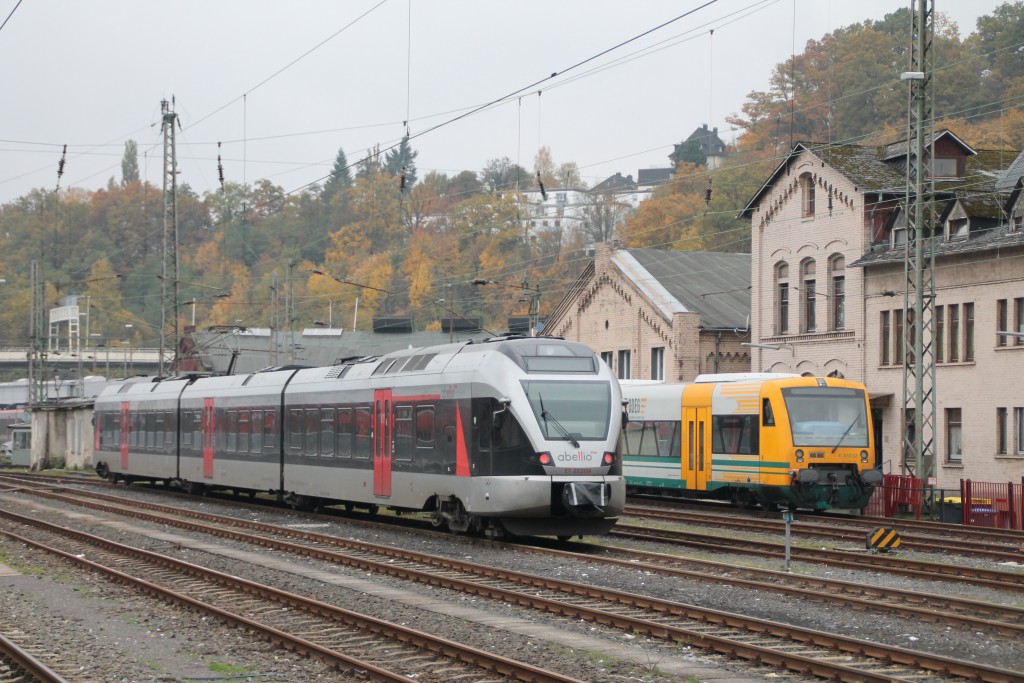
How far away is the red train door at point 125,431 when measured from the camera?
43.4 meters

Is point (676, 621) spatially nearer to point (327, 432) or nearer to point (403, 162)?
point (327, 432)

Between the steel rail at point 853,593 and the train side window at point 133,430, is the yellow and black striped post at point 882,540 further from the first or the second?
the train side window at point 133,430

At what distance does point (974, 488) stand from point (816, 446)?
7.38m

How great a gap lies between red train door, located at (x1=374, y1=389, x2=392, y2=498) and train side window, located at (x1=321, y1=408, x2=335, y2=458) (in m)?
2.50

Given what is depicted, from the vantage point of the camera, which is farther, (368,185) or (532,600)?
(368,185)

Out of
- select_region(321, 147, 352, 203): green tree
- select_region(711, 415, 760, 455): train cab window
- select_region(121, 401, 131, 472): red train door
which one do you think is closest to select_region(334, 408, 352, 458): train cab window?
select_region(711, 415, 760, 455): train cab window

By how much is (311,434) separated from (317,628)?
1546 centimetres

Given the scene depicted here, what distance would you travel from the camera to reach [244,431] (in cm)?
3331

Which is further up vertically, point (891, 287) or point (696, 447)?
point (891, 287)

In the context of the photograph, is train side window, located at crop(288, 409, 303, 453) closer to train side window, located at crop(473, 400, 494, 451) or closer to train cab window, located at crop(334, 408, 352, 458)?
train cab window, located at crop(334, 408, 352, 458)

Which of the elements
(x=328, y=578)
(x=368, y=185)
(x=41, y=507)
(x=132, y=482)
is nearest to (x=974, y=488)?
(x=328, y=578)

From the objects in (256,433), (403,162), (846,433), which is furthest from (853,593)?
(403,162)

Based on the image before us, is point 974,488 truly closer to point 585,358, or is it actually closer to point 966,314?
point 966,314

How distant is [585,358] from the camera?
2230 cm
